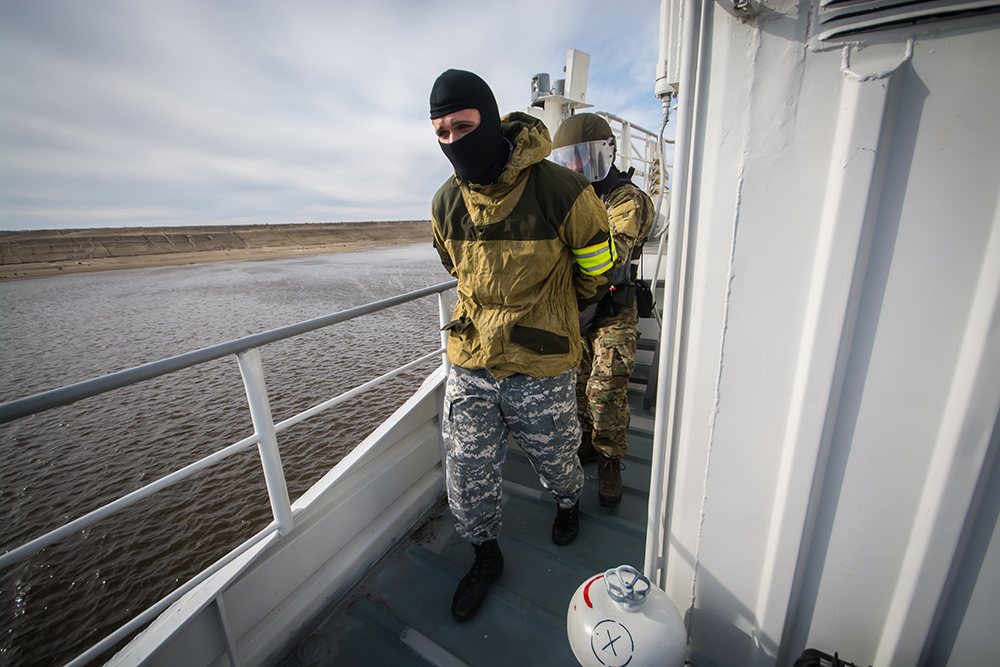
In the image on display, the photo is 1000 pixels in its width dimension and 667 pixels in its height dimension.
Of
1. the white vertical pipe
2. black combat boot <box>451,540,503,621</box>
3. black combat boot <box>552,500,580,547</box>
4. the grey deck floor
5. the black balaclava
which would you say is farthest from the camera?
black combat boot <box>552,500,580,547</box>

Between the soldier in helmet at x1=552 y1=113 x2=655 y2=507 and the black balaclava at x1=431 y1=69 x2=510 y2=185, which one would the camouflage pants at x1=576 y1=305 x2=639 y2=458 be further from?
the black balaclava at x1=431 y1=69 x2=510 y2=185

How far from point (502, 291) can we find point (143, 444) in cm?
580

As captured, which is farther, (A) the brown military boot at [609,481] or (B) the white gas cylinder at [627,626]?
(A) the brown military boot at [609,481]

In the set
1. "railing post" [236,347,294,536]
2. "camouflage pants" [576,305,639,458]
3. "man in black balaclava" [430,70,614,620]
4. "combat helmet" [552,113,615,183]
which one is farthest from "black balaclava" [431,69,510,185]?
"camouflage pants" [576,305,639,458]

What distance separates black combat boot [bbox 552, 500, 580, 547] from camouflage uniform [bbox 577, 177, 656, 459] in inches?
13.9

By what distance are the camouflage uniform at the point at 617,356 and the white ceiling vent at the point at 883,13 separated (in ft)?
4.08

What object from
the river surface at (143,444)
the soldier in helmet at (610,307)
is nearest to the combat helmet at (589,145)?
the soldier in helmet at (610,307)

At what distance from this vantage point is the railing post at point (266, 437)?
4.36 feet

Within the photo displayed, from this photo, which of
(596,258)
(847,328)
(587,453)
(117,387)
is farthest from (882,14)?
(587,453)

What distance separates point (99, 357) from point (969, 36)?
38.6 ft

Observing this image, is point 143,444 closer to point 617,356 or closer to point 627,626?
point 617,356

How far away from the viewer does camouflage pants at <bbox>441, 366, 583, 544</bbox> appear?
4.88 feet

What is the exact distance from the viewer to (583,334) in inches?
84.2

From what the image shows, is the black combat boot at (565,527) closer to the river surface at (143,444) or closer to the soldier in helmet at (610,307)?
the soldier in helmet at (610,307)
